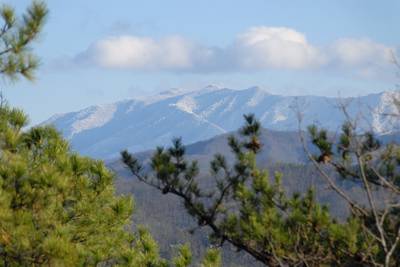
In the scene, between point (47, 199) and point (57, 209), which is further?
point (57, 209)

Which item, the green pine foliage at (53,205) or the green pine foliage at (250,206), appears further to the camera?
the green pine foliage at (53,205)

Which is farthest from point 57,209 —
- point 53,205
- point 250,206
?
point 250,206

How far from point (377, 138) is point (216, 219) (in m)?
2.69

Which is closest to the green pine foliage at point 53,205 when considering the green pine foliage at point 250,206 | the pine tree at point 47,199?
the pine tree at point 47,199

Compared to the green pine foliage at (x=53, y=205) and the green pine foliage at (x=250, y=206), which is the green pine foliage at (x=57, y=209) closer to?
the green pine foliage at (x=53, y=205)

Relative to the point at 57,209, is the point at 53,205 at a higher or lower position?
higher

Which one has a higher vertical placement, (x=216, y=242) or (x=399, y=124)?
(x=399, y=124)

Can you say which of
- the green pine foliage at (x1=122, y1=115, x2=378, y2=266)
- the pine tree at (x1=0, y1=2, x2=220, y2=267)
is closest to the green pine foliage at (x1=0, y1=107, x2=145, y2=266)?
the pine tree at (x1=0, y1=2, x2=220, y2=267)

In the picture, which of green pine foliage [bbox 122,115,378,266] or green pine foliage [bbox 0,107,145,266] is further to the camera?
green pine foliage [bbox 0,107,145,266]

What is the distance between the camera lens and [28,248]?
26.7 ft

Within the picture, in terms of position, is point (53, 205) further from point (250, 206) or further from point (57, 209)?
point (250, 206)

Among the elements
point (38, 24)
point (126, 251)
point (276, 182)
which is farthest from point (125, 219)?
point (38, 24)

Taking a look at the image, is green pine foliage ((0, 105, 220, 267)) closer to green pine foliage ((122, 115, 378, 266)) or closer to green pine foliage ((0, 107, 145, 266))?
green pine foliage ((0, 107, 145, 266))

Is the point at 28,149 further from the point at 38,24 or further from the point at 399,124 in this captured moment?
the point at 399,124
